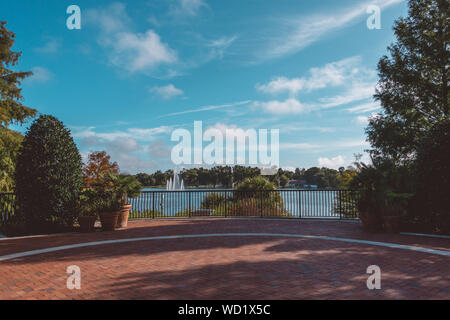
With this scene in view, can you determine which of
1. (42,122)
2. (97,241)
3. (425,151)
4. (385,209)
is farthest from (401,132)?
(42,122)

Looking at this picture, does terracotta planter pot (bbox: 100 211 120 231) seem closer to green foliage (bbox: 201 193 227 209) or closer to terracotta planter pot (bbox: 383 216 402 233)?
green foliage (bbox: 201 193 227 209)

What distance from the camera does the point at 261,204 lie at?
12.5m

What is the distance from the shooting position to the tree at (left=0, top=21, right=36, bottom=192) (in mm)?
14703

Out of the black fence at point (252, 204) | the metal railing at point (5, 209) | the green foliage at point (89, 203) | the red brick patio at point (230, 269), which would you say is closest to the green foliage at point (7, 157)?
the black fence at point (252, 204)

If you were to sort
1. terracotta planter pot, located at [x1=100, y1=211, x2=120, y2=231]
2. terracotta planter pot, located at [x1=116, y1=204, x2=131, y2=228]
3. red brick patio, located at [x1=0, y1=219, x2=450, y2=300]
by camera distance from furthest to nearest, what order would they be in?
terracotta planter pot, located at [x1=116, y1=204, x2=131, y2=228]
terracotta planter pot, located at [x1=100, y1=211, x2=120, y2=231]
red brick patio, located at [x1=0, y1=219, x2=450, y2=300]

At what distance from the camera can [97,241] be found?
7598mm

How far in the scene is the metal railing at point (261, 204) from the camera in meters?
11.4

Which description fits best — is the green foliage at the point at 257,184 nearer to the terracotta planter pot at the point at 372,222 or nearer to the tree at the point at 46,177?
the terracotta planter pot at the point at 372,222

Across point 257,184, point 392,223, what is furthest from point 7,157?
point 392,223

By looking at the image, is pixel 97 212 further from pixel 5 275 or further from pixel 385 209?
pixel 385 209

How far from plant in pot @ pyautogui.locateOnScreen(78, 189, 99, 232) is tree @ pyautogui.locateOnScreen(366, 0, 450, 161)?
13.1 metres

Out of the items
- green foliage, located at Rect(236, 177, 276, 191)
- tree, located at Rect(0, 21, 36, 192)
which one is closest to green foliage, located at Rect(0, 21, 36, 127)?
tree, located at Rect(0, 21, 36, 192)

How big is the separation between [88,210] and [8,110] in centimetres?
1042
